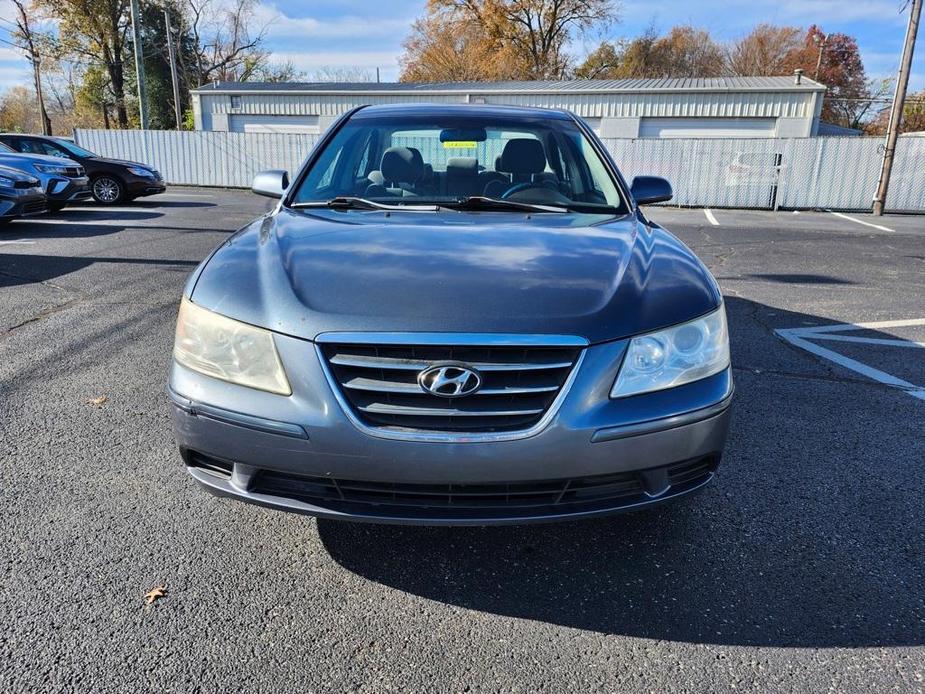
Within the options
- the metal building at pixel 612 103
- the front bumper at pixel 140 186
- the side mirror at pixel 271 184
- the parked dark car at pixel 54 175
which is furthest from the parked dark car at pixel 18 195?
the metal building at pixel 612 103

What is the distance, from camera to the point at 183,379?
82.1 inches

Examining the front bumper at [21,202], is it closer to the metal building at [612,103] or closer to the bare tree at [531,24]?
the metal building at [612,103]

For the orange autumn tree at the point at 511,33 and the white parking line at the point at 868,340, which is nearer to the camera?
the white parking line at the point at 868,340

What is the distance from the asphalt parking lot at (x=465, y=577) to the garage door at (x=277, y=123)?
23667 mm

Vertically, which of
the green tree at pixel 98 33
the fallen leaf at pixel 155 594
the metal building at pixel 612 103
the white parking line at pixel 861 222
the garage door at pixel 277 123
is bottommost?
the fallen leaf at pixel 155 594

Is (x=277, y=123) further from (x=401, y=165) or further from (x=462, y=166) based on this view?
(x=462, y=166)

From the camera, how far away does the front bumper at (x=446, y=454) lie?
1866 millimetres

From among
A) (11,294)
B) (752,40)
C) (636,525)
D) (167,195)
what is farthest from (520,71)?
(636,525)

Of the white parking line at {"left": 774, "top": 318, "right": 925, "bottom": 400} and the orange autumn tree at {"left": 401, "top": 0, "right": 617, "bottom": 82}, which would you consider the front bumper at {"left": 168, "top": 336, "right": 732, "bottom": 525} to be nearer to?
the white parking line at {"left": 774, "top": 318, "right": 925, "bottom": 400}

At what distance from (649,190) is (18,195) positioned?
9543mm

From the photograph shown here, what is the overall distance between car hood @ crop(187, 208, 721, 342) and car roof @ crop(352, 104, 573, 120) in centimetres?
132

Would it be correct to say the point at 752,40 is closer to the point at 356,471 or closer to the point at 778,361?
the point at 778,361

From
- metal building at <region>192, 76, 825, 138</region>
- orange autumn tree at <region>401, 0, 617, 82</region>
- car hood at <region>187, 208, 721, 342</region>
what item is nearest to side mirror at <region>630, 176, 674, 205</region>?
car hood at <region>187, 208, 721, 342</region>

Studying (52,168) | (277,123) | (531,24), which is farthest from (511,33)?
(52,168)
